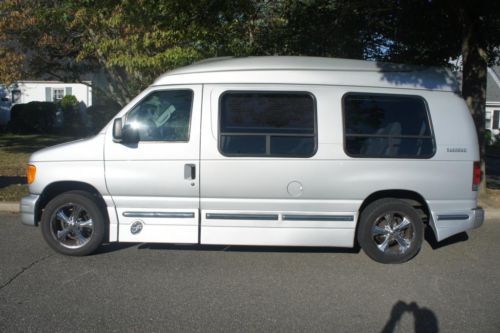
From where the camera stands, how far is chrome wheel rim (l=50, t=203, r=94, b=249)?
5980 mm

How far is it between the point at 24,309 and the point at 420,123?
4.47m

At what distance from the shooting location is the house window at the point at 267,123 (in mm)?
5816

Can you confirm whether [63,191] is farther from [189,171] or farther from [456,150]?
[456,150]

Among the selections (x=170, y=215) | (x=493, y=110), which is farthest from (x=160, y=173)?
(x=493, y=110)

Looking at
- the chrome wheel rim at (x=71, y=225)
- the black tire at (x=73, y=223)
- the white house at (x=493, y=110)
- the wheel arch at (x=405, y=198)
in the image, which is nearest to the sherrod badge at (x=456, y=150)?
the wheel arch at (x=405, y=198)

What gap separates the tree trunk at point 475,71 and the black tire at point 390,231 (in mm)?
4180

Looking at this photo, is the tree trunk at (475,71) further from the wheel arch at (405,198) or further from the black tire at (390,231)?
the black tire at (390,231)

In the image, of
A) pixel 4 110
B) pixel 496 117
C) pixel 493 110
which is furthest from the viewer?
pixel 496 117

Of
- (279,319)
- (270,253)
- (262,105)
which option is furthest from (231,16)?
(279,319)

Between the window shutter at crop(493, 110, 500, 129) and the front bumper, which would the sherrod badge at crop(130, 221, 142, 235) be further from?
the window shutter at crop(493, 110, 500, 129)

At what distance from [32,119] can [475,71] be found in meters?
20.0

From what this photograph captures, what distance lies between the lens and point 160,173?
5.75 meters

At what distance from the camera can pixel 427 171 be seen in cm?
584

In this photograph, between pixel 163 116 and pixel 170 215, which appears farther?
pixel 163 116
